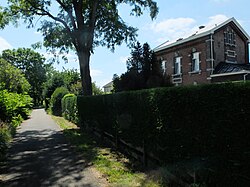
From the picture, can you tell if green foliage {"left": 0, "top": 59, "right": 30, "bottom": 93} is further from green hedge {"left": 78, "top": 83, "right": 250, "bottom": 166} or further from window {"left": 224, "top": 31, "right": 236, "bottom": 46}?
green hedge {"left": 78, "top": 83, "right": 250, "bottom": 166}

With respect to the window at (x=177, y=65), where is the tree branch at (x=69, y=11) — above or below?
above

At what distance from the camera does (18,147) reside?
11781 mm

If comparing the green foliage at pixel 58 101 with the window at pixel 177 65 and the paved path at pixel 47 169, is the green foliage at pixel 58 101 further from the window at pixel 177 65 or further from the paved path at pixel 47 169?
the paved path at pixel 47 169

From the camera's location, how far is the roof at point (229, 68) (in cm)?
2347

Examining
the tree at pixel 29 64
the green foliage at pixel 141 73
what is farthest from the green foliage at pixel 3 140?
the tree at pixel 29 64

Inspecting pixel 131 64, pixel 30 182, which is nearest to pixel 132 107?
Result: pixel 30 182

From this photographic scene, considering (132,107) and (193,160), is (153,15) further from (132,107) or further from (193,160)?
(193,160)

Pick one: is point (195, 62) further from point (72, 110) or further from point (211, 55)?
point (72, 110)

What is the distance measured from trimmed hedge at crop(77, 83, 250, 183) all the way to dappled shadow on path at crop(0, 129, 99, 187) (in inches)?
71.2

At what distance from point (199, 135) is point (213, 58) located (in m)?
21.7

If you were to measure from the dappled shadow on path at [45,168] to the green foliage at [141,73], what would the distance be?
663 centimetres

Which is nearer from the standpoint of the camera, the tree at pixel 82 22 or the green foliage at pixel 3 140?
the green foliage at pixel 3 140

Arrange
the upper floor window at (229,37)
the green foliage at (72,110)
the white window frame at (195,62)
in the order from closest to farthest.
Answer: the green foliage at (72,110), the white window frame at (195,62), the upper floor window at (229,37)

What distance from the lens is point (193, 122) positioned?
5.25 metres
